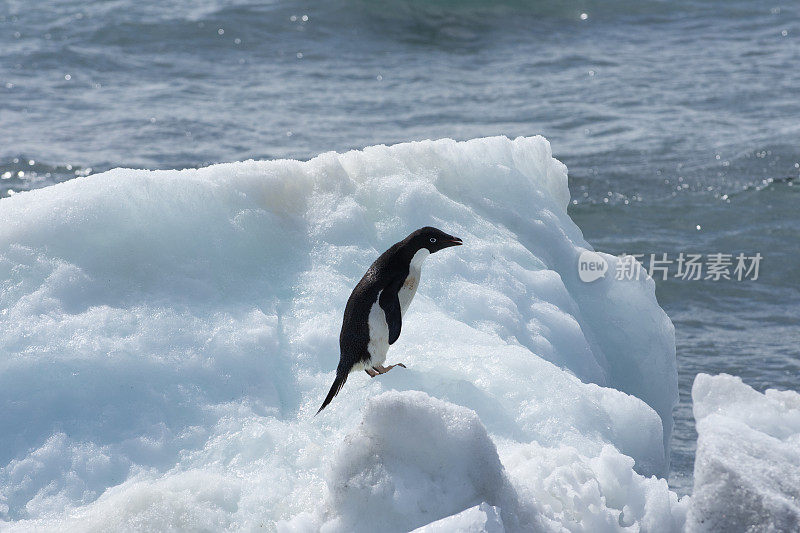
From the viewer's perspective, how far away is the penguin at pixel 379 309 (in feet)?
9.67

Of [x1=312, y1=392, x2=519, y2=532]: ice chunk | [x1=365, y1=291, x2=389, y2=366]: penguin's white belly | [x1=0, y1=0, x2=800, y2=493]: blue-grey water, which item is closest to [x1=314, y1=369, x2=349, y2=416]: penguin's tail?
[x1=365, y1=291, x2=389, y2=366]: penguin's white belly

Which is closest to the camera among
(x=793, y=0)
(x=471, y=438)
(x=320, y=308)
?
(x=471, y=438)

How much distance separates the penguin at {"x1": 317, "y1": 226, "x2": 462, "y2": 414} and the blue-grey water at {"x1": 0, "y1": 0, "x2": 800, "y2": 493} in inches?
67.5

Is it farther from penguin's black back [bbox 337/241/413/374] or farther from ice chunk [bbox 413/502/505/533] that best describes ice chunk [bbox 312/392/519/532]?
penguin's black back [bbox 337/241/413/374]

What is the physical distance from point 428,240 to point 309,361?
0.54m

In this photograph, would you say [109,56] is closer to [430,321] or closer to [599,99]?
[599,99]

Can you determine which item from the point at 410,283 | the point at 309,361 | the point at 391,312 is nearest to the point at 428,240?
the point at 410,283

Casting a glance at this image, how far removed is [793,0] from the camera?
14906 mm

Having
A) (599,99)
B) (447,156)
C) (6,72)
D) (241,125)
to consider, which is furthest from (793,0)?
(447,156)

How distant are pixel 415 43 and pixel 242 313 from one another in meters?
10.8

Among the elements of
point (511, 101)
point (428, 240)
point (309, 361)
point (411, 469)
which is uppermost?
point (428, 240)

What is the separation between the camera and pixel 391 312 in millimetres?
3029

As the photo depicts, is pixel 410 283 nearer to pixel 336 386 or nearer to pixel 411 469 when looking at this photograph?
pixel 336 386

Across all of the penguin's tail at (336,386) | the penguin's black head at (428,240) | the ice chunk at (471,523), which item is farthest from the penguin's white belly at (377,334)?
the ice chunk at (471,523)
